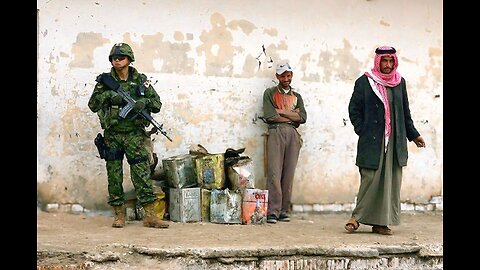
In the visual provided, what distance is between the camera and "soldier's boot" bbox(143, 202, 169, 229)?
7570 millimetres

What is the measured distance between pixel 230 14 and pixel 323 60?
1378 millimetres

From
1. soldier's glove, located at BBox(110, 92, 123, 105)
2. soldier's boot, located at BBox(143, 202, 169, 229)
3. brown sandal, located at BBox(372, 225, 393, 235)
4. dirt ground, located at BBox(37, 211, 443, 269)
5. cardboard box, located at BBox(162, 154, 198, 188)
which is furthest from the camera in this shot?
cardboard box, located at BBox(162, 154, 198, 188)

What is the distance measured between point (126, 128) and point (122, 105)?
0.83 ft

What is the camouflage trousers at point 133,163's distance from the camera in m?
7.48

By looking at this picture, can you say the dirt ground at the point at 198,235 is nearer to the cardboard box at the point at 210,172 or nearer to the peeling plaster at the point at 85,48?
the cardboard box at the point at 210,172

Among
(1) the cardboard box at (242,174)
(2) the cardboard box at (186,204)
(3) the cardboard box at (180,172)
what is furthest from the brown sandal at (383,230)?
(3) the cardboard box at (180,172)

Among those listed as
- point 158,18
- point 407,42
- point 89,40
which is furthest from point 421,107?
point 89,40

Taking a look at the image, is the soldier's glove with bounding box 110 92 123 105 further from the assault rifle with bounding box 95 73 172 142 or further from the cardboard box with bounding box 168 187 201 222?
the cardboard box with bounding box 168 187 201 222

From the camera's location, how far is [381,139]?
289 inches

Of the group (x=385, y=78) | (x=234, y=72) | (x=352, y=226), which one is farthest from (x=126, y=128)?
(x=385, y=78)

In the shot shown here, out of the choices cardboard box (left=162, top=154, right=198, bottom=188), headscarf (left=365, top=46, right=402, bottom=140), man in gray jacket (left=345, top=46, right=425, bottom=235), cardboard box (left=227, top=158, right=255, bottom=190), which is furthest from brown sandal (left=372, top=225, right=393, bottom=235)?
cardboard box (left=162, top=154, right=198, bottom=188)

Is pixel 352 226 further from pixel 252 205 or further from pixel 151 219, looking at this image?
pixel 151 219

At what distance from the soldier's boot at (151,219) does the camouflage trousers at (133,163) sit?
0.09 m

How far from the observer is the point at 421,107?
32.2 ft
